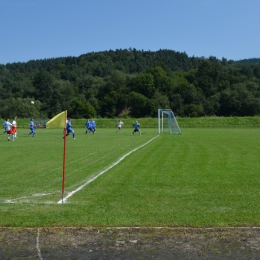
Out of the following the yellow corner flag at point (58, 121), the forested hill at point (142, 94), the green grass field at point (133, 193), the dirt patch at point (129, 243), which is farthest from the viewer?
the forested hill at point (142, 94)

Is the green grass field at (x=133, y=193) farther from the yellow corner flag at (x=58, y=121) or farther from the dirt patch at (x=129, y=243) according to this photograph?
the yellow corner flag at (x=58, y=121)

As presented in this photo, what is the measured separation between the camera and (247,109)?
116438 mm

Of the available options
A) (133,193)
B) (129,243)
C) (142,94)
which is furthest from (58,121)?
(142,94)

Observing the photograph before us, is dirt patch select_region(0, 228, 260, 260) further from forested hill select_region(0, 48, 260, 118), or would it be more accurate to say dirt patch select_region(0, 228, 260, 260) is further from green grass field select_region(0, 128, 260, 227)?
forested hill select_region(0, 48, 260, 118)

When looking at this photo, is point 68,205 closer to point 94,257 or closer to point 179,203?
point 179,203

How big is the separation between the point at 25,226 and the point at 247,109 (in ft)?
374

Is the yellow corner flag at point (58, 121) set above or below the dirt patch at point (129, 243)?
above

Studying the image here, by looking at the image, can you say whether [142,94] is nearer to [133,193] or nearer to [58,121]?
[133,193]

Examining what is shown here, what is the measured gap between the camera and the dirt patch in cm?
616

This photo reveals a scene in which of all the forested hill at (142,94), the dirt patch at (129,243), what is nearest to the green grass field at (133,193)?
the dirt patch at (129,243)

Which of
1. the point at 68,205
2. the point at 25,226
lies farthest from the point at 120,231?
the point at 68,205

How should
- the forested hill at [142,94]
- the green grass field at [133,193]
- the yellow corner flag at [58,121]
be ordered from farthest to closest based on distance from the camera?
the forested hill at [142,94] < the yellow corner flag at [58,121] < the green grass field at [133,193]

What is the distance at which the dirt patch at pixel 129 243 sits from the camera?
6.16 meters

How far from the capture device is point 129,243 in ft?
21.7
